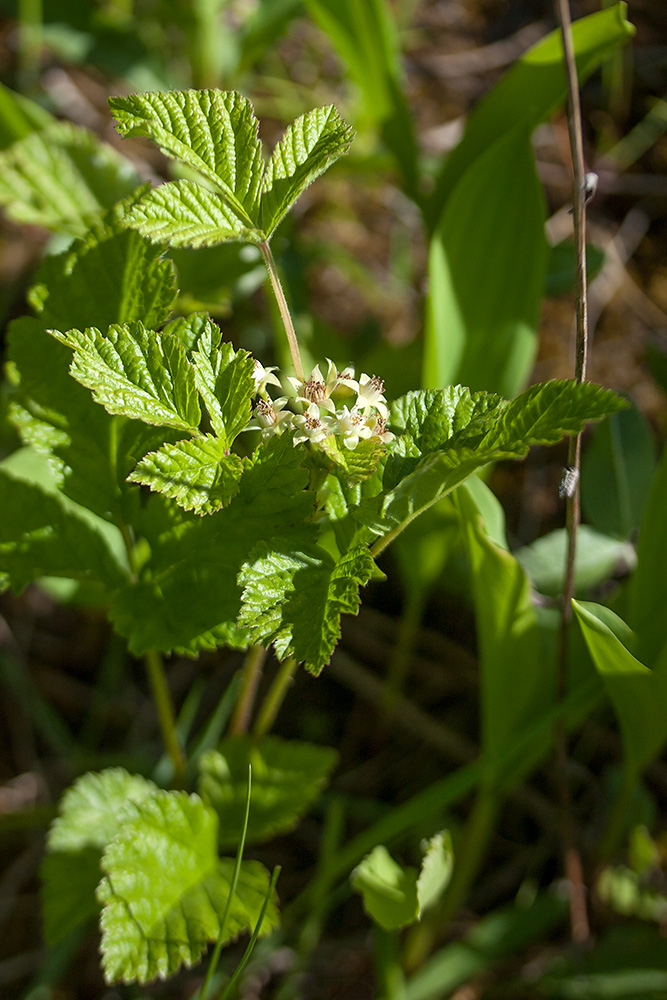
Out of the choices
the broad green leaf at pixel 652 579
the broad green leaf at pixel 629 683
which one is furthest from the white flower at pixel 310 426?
the broad green leaf at pixel 652 579

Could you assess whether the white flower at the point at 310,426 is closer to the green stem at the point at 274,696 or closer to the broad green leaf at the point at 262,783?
the green stem at the point at 274,696

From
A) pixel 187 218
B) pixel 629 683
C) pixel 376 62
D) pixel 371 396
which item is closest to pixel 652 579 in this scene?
pixel 629 683

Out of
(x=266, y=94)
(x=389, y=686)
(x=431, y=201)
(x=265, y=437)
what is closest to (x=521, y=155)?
(x=431, y=201)

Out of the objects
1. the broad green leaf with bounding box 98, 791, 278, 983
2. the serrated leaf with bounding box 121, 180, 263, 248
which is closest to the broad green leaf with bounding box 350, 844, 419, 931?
the broad green leaf with bounding box 98, 791, 278, 983

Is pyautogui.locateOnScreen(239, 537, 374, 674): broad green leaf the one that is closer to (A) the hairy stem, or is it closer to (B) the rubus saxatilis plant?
(B) the rubus saxatilis plant

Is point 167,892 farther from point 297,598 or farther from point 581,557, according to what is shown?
point 581,557

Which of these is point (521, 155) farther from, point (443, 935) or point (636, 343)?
point (443, 935)
